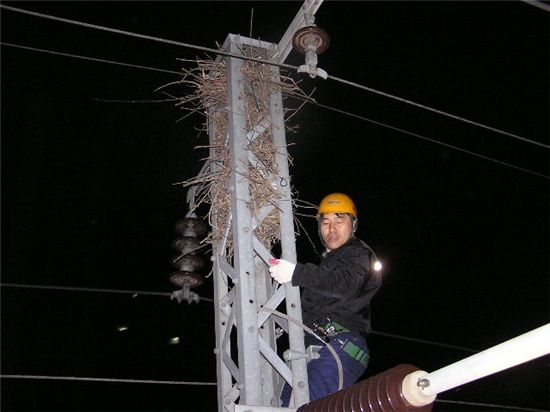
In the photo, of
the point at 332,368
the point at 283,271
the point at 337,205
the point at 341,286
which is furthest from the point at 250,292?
the point at 337,205

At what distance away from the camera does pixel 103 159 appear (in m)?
20.8

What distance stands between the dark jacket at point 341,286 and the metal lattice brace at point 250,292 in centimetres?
20

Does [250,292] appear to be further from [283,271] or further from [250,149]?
[250,149]

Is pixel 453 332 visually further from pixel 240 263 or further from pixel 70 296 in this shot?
pixel 240 263

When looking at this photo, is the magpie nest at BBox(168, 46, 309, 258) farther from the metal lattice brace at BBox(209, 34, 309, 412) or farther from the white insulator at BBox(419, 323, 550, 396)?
the white insulator at BBox(419, 323, 550, 396)

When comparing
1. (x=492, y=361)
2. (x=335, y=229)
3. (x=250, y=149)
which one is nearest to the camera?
(x=492, y=361)

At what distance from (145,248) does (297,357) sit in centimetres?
2529

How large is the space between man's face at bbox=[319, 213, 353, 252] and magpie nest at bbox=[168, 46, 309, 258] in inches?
13.0

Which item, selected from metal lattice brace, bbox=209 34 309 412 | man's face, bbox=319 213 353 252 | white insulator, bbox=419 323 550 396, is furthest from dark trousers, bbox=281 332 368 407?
white insulator, bbox=419 323 550 396

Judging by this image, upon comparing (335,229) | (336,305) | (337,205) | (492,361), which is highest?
(337,205)

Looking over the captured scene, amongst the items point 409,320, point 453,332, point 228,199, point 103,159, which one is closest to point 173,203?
point 103,159

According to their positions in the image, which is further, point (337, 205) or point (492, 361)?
point (337, 205)

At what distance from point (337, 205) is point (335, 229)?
20 centimetres

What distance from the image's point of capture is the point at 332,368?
4.28 m
